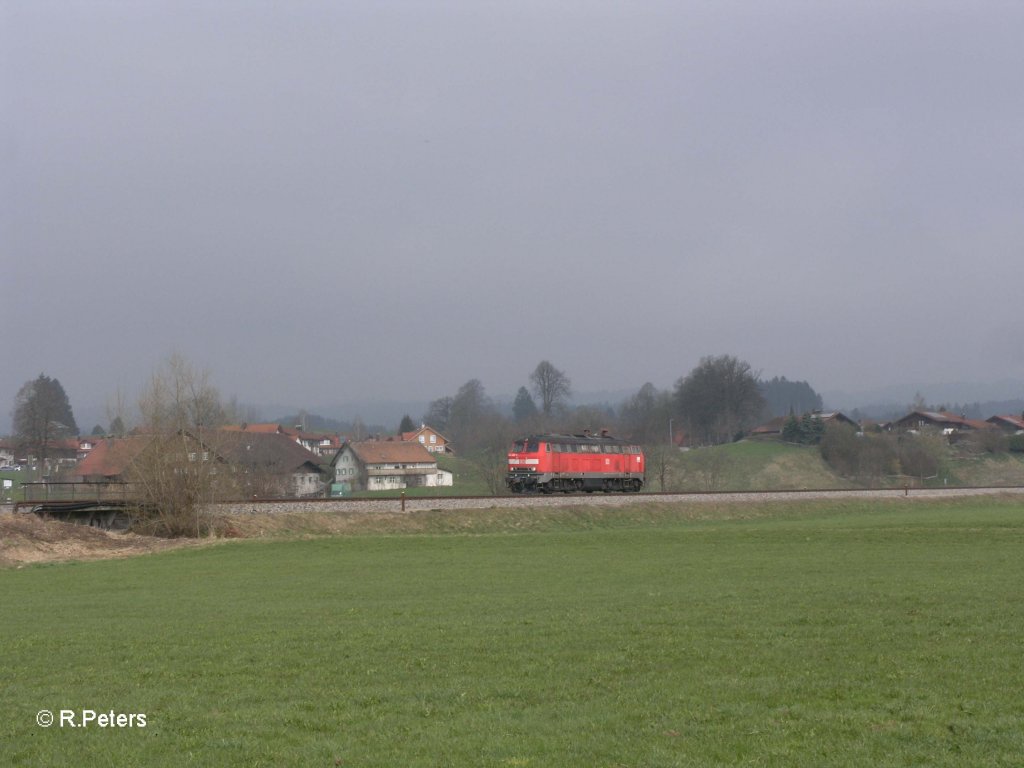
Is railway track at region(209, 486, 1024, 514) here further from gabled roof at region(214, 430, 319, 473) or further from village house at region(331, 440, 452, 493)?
village house at region(331, 440, 452, 493)

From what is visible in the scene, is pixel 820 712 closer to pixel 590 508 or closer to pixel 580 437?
pixel 590 508

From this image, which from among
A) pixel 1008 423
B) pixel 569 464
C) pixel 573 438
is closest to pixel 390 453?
pixel 573 438

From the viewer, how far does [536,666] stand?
11773 millimetres

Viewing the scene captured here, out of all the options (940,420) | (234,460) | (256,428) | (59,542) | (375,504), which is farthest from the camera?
(940,420)

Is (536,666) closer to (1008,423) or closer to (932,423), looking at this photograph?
(932,423)

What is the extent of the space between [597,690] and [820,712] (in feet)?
8.30

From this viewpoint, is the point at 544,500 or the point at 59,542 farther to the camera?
the point at 544,500

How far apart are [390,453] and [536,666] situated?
9352 centimetres

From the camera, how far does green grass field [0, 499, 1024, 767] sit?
27.8ft

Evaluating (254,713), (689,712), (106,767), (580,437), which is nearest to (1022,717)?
(689,712)

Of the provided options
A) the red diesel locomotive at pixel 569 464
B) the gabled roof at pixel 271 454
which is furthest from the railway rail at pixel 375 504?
the gabled roof at pixel 271 454

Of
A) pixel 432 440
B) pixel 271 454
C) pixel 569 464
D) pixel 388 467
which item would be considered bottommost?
pixel 388 467

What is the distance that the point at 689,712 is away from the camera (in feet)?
30.7

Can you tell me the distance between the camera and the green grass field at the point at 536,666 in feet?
27.8
